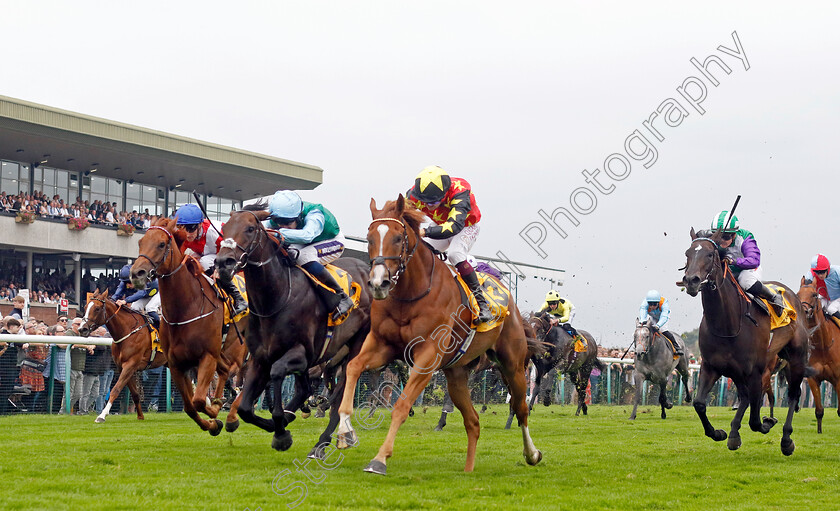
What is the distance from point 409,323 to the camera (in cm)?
682

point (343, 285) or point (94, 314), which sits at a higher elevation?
point (343, 285)

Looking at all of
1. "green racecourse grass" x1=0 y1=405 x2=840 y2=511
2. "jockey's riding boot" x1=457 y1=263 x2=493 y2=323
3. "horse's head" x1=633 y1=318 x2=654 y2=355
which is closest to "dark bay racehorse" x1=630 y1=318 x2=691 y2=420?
"horse's head" x1=633 y1=318 x2=654 y2=355

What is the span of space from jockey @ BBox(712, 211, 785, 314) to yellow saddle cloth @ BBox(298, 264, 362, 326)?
3529 mm

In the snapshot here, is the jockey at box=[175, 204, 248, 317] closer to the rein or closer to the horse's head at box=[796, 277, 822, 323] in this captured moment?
the rein

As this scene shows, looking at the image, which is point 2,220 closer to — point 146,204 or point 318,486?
point 146,204

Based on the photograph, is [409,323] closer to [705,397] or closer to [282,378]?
[282,378]

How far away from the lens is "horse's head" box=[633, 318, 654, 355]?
55.1 ft

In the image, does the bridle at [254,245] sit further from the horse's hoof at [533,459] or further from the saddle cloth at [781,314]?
the saddle cloth at [781,314]

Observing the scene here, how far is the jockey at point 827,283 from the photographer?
485 inches

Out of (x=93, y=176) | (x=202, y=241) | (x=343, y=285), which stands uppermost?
(x=93, y=176)

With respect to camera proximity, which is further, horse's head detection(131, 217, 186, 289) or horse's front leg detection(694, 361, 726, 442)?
horse's front leg detection(694, 361, 726, 442)

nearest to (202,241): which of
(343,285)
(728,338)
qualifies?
(343,285)

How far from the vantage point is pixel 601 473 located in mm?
7480

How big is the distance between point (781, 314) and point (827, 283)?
3.46 metres
